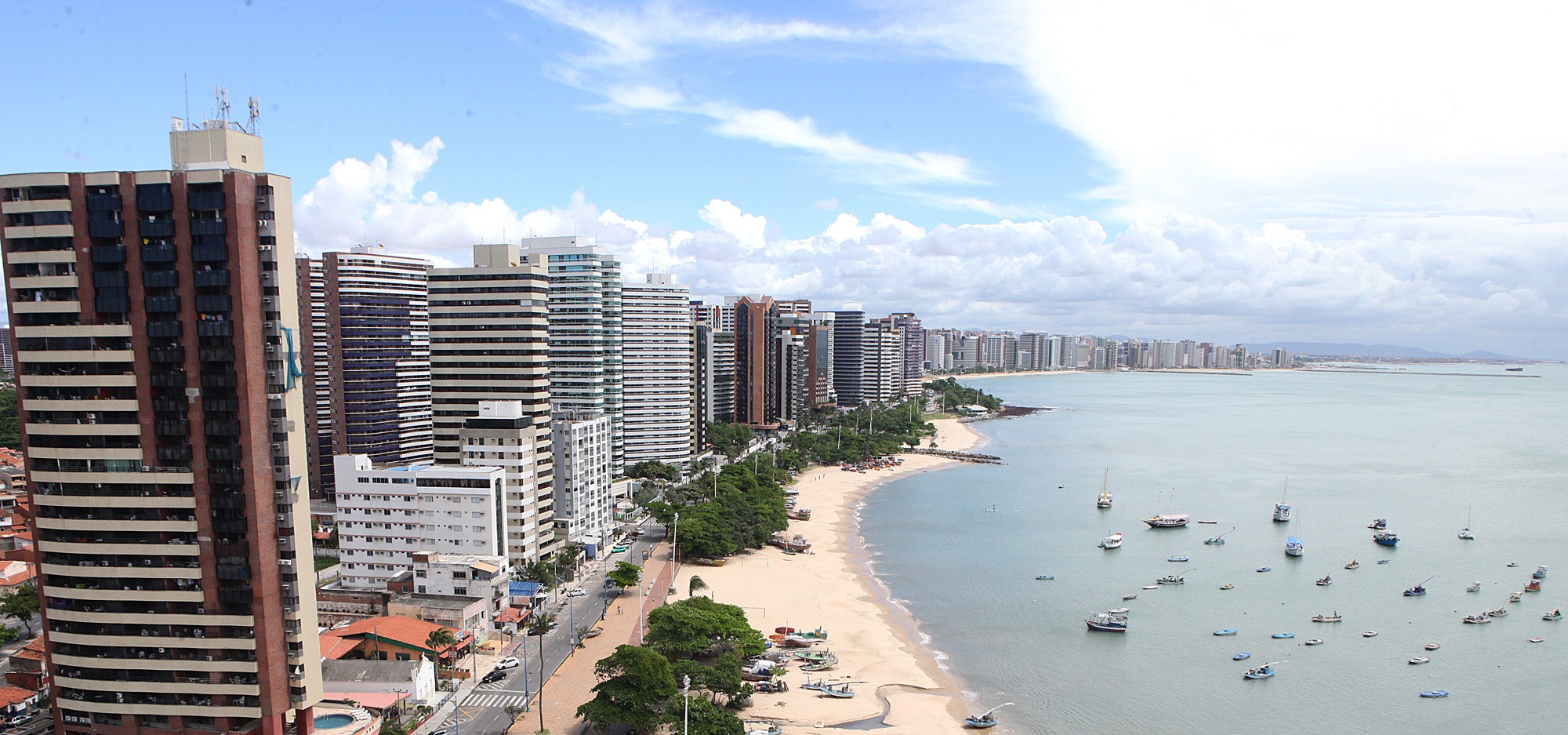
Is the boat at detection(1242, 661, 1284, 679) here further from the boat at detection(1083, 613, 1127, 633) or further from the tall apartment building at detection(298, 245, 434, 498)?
the tall apartment building at detection(298, 245, 434, 498)

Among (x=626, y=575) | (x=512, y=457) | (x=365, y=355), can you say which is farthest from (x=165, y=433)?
(x=365, y=355)

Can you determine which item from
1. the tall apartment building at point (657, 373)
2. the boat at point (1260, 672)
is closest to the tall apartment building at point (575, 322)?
the tall apartment building at point (657, 373)

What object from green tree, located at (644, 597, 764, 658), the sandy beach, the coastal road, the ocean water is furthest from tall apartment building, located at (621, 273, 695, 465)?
green tree, located at (644, 597, 764, 658)

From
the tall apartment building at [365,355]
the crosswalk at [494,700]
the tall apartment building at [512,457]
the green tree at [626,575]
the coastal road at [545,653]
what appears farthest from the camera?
the tall apartment building at [365,355]

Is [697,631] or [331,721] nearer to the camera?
[331,721]

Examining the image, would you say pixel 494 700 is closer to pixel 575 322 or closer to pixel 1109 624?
pixel 1109 624

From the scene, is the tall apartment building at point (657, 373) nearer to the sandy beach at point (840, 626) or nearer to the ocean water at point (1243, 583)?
the sandy beach at point (840, 626)
